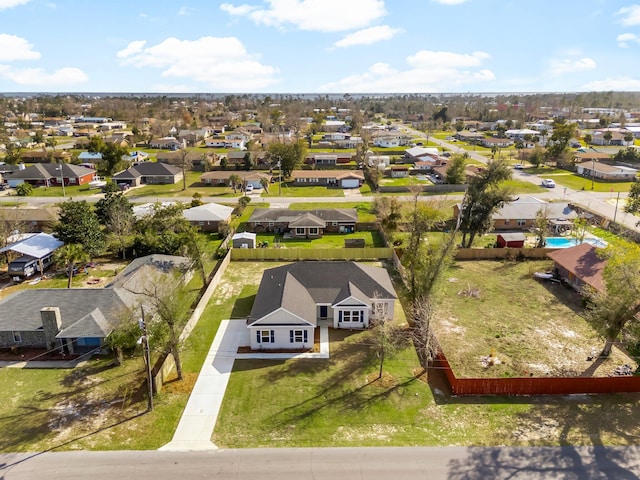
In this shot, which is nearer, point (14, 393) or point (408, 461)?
point (408, 461)

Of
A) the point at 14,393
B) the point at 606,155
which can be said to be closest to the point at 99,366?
the point at 14,393

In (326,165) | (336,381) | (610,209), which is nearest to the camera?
(336,381)

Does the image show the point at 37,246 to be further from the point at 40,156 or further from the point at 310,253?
the point at 40,156

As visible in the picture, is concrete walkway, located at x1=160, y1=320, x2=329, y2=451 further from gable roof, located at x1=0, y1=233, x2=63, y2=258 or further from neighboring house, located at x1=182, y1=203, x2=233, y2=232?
neighboring house, located at x1=182, y1=203, x2=233, y2=232

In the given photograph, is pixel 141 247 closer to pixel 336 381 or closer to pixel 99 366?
pixel 99 366

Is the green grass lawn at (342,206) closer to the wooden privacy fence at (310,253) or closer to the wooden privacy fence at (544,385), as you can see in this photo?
the wooden privacy fence at (310,253)

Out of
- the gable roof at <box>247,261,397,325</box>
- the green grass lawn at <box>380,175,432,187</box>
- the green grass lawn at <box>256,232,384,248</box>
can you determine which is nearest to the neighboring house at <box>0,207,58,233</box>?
the green grass lawn at <box>256,232,384,248</box>

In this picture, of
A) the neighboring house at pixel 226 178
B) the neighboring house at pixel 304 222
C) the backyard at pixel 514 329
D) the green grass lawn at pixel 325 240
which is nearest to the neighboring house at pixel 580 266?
the backyard at pixel 514 329

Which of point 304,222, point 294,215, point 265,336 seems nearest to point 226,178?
point 294,215
